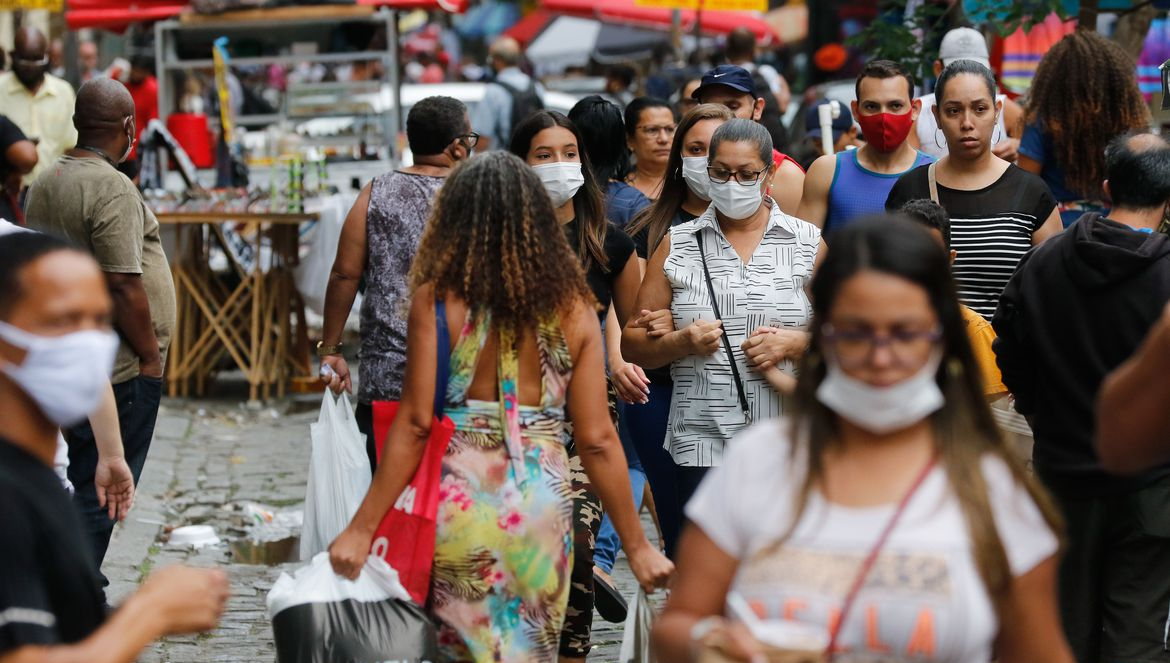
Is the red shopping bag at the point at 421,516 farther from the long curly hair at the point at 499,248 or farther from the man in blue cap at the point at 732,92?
the man in blue cap at the point at 732,92

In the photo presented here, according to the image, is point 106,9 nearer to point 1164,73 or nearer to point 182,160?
point 182,160

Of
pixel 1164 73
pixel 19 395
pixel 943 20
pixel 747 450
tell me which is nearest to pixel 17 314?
pixel 19 395

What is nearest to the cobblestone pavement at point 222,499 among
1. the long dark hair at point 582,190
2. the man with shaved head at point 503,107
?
the long dark hair at point 582,190

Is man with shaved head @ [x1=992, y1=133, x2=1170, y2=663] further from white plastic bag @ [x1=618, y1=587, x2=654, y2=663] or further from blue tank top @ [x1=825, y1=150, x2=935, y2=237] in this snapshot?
blue tank top @ [x1=825, y1=150, x2=935, y2=237]

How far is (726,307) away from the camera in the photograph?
5273 millimetres

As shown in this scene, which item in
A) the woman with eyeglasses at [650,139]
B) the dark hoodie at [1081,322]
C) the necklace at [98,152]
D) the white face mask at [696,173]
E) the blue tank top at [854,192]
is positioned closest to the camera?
the dark hoodie at [1081,322]

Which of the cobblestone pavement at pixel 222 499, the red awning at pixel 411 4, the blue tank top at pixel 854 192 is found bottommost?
the cobblestone pavement at pixel 222 499

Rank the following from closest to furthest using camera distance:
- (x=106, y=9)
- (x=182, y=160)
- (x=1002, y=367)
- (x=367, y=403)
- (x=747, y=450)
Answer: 1. (x=747, y=450)
2. (x=1002, y=367)
3. (x=367, y=403)
4. (x=182, y=160)
5. (x=106, y=9)

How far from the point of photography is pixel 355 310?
14.3 m

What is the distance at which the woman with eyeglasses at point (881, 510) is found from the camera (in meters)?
2.68

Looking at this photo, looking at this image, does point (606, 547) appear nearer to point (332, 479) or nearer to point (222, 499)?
point (332, 479)

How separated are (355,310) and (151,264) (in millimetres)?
8138

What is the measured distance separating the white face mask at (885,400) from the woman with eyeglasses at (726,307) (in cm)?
236

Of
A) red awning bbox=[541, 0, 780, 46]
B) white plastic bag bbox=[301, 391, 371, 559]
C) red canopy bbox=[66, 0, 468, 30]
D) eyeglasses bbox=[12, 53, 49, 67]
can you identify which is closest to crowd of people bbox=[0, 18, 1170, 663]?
white plastic bag bbox=[301, 391, 371, 559]
